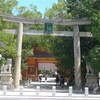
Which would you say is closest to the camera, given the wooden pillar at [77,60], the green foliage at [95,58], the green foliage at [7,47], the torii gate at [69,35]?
the green foliage at [95,58]

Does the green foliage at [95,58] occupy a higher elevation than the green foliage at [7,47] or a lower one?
lower

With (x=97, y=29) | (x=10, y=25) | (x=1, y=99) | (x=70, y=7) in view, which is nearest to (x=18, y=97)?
(x=1, y=99)

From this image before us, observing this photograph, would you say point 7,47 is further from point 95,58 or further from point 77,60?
point 95,58

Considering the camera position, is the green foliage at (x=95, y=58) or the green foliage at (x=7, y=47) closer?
the green foliage at (x=95, y=58)

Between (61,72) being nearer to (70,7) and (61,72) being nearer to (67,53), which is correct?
(67,53)

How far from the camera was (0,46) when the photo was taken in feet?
101

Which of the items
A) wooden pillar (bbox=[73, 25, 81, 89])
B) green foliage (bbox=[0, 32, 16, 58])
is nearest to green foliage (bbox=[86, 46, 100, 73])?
wooden pillar (bbox=[73, 25, 81, 89])

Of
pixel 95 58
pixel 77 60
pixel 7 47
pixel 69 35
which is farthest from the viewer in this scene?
pixel 7 47

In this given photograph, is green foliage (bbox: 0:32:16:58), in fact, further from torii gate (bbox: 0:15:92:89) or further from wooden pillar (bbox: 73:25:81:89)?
wooden pillar (bbox: 73:25:81:89)

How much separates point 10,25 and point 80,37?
1233cm

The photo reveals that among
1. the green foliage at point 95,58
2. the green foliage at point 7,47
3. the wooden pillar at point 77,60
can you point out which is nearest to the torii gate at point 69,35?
the wooden pillar at point 77,60

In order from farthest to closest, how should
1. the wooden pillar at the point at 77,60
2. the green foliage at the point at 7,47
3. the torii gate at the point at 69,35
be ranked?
1. the green foliage at the point at 7,47
2. the wooden pillar at the point at 77,60
3. the torii gate at the point at 69,35

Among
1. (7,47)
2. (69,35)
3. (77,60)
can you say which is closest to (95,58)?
(77,60)

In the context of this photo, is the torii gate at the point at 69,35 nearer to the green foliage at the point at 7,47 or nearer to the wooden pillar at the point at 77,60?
the wooden pillar at the point at 77,60
